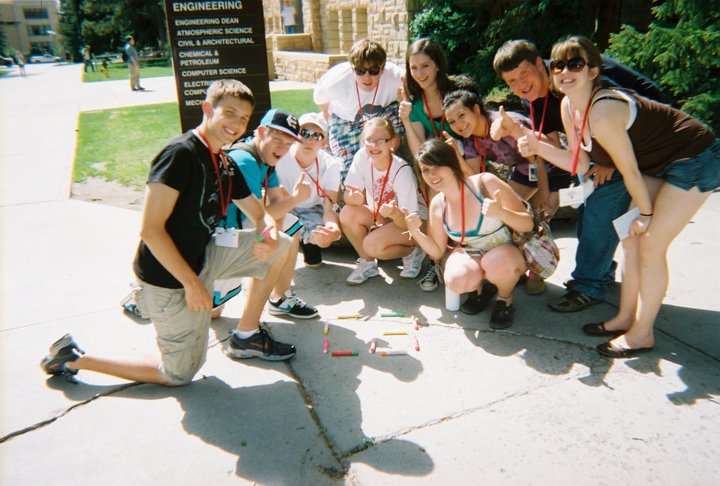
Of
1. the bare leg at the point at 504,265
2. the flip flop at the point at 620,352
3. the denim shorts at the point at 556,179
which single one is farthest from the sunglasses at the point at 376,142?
the flip flop at the point at 620,352

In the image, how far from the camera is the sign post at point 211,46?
5.42m

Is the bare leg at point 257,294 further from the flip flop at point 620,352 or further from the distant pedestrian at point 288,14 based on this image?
the distant pedestrian at point 288,14

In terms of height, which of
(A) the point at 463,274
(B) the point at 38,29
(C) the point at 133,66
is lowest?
(A) the point at 463,274

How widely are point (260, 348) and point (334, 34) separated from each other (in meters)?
22.6

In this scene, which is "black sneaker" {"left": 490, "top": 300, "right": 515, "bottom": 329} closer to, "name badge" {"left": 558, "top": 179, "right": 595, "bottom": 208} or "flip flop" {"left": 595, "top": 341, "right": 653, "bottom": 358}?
"flip flop" {"left": 595, "top": 341, "right": 653, "bottom": 358}

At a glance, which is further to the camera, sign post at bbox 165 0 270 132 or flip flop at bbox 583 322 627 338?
sign post at bbox 165 0 270 132

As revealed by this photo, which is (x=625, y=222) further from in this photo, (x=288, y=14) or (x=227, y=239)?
(x=288, y=14)

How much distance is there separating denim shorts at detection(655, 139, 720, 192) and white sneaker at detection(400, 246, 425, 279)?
201 cm

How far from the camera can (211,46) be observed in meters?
5.53

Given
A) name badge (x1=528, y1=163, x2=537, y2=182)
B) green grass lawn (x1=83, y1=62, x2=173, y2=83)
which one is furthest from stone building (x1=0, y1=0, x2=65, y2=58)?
name badge (x1=528, y1=163, x2=537, y2=182)

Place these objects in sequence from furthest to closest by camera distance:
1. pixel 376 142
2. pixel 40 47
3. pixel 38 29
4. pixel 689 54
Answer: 1. pixel 38 29
2. pixel 40 47
3. pixel 689 54
4. pixel 376 142

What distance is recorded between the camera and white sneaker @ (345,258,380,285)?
4.25 meters

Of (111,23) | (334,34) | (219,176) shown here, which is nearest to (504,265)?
(219,176)

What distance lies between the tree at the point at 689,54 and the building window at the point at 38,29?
112 metres
